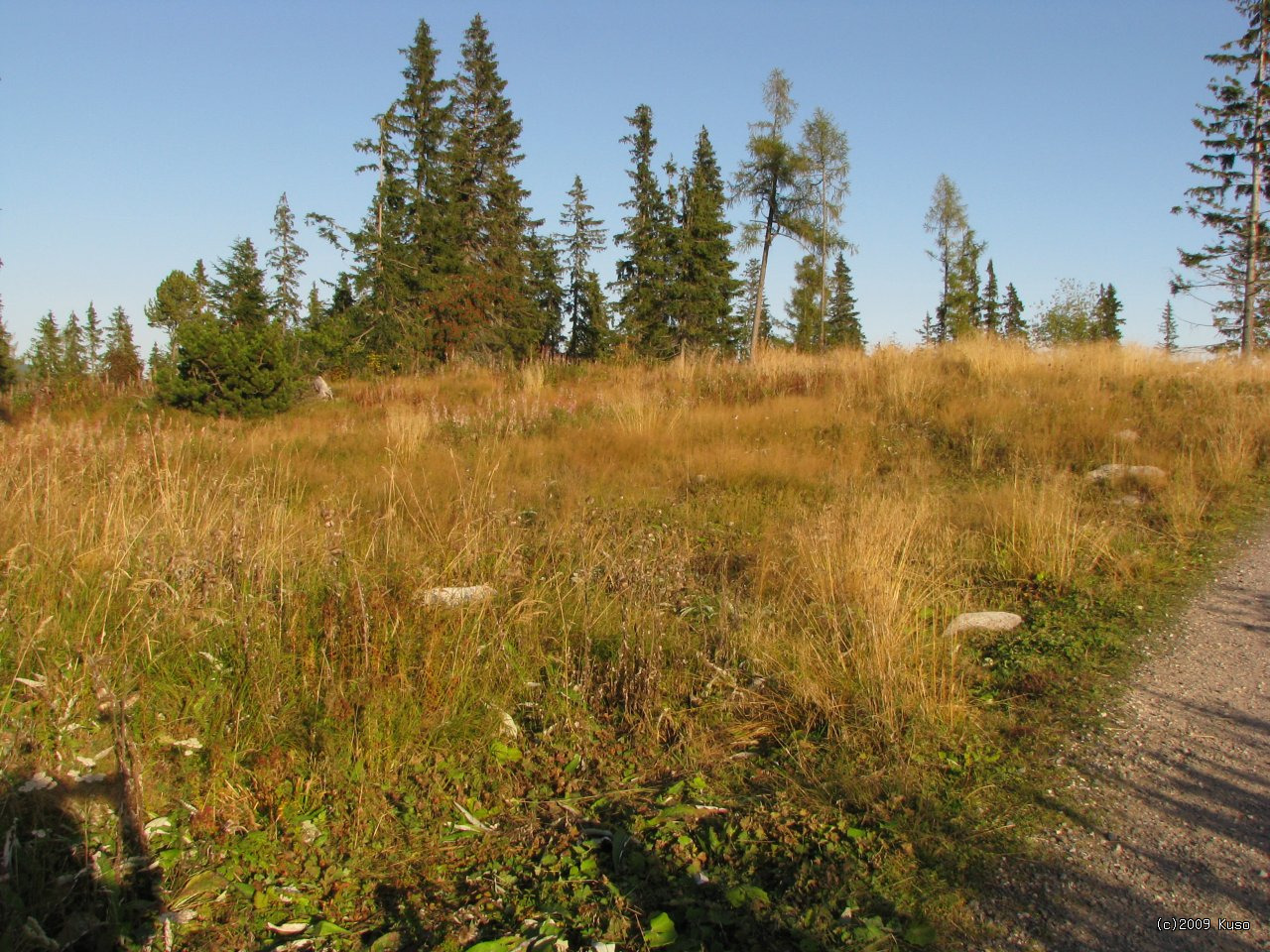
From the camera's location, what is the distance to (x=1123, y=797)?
2525 millimetres

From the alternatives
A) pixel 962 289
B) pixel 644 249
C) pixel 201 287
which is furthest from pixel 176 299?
pixel 962 289

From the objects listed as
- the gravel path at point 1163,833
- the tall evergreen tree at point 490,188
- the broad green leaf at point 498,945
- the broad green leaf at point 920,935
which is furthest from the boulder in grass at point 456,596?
the tall evergreen tree at point 490,188

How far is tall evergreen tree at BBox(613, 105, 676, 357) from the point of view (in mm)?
34469

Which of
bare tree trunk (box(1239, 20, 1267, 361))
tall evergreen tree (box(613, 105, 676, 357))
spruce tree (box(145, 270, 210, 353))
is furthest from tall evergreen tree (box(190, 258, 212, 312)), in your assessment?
bare tree trunk (box(1239, 20, 1267, 361))

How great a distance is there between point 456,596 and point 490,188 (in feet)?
110

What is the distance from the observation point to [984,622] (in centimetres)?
406

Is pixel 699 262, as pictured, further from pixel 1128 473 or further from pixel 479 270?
pixel 1128 473

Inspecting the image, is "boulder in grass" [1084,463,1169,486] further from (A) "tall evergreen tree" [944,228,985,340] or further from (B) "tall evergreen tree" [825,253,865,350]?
(B) "tall evergreen tree" [825,253,865,350]

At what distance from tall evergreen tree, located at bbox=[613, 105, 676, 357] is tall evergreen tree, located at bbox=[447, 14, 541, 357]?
17.3 ft

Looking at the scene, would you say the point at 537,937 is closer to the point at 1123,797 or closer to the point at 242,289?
the point at 1123,797

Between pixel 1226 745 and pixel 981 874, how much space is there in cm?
147

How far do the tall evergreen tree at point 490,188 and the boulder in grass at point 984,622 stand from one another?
89.3ft

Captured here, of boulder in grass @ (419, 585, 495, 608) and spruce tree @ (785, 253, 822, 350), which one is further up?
spruce tree @ (785, 253, 822, 350)

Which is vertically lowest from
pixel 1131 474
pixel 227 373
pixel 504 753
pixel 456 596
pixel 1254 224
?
pixel 504 753
